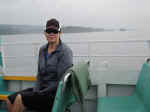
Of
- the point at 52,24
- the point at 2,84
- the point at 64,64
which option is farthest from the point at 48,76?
the point at 2,84

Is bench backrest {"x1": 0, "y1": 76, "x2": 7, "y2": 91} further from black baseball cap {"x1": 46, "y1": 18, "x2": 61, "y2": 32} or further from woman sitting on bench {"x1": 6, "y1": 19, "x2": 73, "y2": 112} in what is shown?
black baseball cap {"x1": 46, "y1": 18, "x2": 61, "y2": 32}

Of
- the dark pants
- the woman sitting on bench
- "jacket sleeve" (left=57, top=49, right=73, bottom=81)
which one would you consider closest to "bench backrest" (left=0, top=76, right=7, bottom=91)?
the woman sitting on bench

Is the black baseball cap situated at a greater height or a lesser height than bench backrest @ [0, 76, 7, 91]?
greater

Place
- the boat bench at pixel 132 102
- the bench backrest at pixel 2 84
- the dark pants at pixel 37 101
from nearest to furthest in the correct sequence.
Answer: the dark pants at pixel 37 101 → the boat bench at pixel 132 102 → the bench backrest at pixel 2 84

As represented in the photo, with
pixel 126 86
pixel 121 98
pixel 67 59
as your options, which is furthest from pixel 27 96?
pixel 126 86

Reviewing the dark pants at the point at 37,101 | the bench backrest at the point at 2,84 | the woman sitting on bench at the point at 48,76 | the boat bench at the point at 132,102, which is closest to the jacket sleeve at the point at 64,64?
the woman sitting on bench at the point at 48,76

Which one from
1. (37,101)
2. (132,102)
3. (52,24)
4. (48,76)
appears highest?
(52,24)

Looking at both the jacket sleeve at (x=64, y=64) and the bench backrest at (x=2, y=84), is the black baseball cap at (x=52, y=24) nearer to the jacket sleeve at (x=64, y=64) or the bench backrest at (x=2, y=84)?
the jacket sleeve at (x=64, y=64)

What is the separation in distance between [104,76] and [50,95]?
33.3 inches

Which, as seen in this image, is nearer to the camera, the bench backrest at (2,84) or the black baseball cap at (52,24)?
the black baseball cap at (52,24)

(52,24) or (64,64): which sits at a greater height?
(52,24)

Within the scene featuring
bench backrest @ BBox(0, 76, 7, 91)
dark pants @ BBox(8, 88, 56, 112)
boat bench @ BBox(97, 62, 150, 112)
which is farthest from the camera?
bench backrest @ BBox(0, 76, 7, 91)

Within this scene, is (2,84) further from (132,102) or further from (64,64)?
(132,102)

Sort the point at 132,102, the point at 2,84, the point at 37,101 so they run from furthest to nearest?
the point at 2,84 < the point at 132,102 < the point at 37,101
